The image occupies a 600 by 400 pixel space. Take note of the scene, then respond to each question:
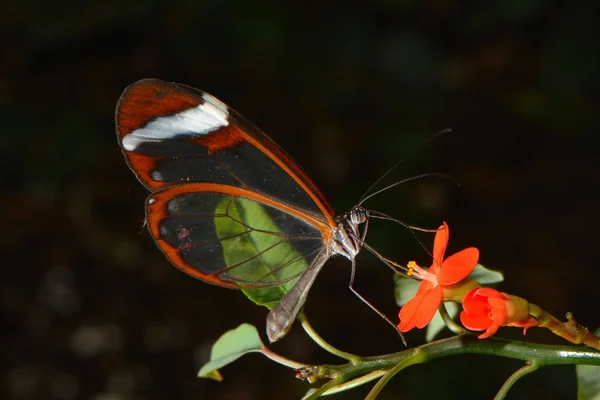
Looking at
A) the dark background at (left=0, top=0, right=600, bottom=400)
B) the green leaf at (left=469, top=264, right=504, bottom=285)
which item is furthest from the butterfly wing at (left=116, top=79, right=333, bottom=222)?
the dark background at (left=0, top=0, right=600, bottom=400)

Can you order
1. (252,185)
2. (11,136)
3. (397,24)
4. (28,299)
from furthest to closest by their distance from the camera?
(28,299) < (397,24) < (11,136) < (252,185)

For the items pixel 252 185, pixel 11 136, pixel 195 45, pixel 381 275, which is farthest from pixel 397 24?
pixel 252 185

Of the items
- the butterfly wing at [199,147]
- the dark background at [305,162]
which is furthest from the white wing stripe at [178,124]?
the dark background at [305,162]

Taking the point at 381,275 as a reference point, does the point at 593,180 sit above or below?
above

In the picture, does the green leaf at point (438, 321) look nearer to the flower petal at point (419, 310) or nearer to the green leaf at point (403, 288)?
the green leaf at point (403, 288)

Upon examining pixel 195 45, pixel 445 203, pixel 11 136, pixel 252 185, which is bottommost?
pixel 445 203

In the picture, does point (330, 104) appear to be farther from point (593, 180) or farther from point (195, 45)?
point (593, 180)
